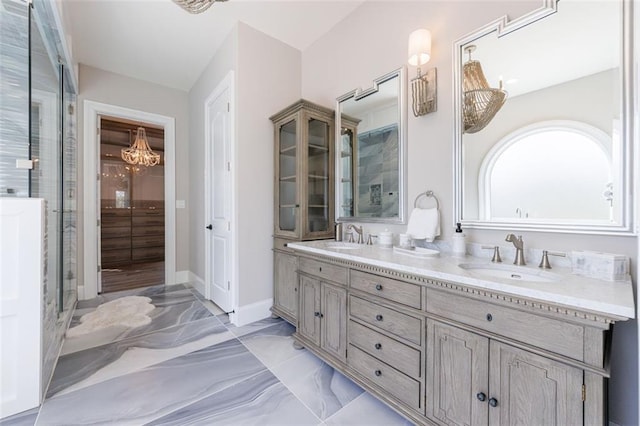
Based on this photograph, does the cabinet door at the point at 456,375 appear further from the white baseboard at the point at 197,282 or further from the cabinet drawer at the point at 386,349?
the white baseboard at the point at 197,282

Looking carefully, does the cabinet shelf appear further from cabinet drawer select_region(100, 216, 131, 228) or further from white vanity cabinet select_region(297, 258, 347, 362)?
cabinet drawer select_region(100, 216, 131, 228)

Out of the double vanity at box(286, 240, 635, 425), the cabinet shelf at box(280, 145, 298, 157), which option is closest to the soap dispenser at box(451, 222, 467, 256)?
the double vanity at box(286, 240, 635, 425)

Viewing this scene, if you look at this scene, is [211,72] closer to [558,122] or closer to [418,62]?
[418,62]

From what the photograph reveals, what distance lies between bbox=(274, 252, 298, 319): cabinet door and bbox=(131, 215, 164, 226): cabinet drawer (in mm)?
4352

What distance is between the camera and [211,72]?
323cm

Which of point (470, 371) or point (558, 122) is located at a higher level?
point (558, 122)

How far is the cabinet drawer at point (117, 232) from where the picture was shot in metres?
5.17

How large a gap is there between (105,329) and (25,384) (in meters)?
1.07

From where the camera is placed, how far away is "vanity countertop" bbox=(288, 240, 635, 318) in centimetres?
85

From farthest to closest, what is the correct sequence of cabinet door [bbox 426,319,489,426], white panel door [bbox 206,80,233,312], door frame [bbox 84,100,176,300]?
door frame [bbox 84,100,176,300] → white panel door [bbox 206,80,233,312] → cabinet door [bbox 426,319,489,426]

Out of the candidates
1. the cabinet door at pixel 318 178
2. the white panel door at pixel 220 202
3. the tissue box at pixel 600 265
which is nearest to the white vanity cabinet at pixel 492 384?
the tissue box at pixel 600 265

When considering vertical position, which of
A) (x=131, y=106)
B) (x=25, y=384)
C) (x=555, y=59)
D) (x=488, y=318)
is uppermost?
(x=131, y=106)

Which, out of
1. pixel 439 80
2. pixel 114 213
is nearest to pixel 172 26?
pixel 439 80

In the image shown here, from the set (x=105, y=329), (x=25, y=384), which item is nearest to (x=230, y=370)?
(x=25, y=384)
